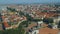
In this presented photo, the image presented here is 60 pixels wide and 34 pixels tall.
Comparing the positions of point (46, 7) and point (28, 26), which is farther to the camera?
point (46, 7)

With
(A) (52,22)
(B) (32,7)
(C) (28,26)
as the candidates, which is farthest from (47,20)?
(B) (32,7)

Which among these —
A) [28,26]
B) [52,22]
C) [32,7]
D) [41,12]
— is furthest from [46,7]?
[28,26]

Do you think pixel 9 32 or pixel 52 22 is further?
pixel 52 22

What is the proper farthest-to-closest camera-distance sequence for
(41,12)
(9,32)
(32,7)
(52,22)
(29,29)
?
(32,7) → (41,12) → (52,22) → (29,29) → (9,32)

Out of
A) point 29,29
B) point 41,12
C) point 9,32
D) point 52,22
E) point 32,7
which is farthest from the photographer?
point 32,7

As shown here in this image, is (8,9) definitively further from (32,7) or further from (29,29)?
(29,29)

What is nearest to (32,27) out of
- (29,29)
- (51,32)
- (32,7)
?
(29,29)

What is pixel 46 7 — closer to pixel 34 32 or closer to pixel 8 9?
pixel 8 9

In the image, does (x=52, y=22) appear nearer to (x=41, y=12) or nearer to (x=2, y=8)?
(x=41, y=12)
